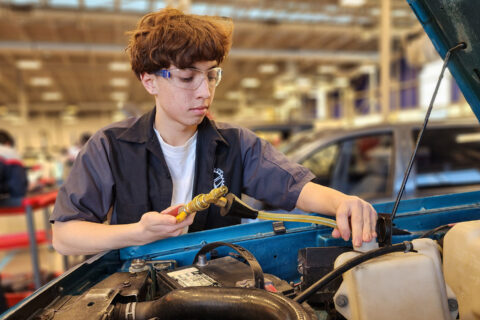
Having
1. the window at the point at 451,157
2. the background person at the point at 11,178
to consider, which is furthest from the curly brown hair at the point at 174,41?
the background person at the point at 11,178

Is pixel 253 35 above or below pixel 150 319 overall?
above

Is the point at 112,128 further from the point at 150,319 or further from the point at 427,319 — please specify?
the point at 427,319

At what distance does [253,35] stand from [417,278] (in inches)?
421

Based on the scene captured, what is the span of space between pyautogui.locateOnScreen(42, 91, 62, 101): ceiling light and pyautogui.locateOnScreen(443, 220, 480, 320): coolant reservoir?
20821 mm

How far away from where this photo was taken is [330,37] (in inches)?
444

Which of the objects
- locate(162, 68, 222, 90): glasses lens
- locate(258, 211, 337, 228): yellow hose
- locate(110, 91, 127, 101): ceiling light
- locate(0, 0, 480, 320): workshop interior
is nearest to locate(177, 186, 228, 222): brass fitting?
locate(0, 0, 480, 320): workshop interior

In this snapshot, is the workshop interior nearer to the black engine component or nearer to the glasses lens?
the black engine component

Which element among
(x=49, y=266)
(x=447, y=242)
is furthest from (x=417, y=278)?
(x=49, y=266)

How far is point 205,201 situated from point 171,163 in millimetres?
559

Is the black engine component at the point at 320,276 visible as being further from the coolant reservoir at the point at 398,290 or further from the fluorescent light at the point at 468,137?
the fluorescent light at the point at 468,137

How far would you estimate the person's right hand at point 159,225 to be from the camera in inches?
37.4

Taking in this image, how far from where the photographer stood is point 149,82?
134 centimetres

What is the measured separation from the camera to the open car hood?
893 mm

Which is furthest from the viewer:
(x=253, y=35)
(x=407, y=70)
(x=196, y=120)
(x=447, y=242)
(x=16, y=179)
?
(x=407, y=70)
